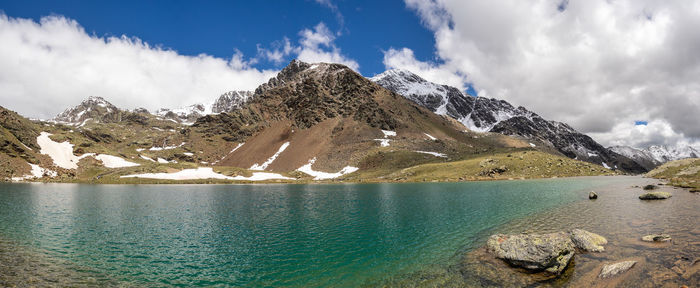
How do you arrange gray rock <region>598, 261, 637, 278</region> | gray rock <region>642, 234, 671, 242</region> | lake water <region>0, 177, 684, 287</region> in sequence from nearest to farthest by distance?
gray rock <region>598, 261, 637, 278</region>, lake water <region>0, 177, 684, 287</region>, gray rock <region>642, 234, 671, 242</region>

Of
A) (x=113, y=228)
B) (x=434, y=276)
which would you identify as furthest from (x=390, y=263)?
(x=113, y=228)

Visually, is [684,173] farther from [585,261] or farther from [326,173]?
[326,173]

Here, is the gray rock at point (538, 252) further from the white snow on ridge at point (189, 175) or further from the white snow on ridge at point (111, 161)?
the white snow on ridge at point (111, 161)

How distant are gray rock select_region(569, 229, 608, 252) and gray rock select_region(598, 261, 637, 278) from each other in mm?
3937

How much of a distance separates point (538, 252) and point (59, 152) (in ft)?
839

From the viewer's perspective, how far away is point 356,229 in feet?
120

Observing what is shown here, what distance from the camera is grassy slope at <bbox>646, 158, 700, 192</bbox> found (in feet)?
215

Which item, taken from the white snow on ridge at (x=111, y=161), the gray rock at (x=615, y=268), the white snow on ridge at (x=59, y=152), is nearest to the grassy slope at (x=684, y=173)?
the gray rock at (x=615, y=268)

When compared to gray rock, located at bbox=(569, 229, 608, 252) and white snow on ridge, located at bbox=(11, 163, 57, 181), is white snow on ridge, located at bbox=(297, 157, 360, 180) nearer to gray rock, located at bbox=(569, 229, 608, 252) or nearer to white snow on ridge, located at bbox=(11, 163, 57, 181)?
white snow on ridge, located at bbox=(11, 163, 57, 181)

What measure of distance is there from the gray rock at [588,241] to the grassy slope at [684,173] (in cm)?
5043

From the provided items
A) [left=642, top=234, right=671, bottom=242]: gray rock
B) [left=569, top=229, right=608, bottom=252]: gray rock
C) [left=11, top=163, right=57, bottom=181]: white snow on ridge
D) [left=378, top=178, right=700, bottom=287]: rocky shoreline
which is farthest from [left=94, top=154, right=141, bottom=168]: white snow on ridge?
[left=642, top=234, right=671, bottom=242]: gray rock

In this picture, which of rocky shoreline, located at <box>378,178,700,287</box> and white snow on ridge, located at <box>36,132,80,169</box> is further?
white snow on ridge, located at <box>36,132,80,169</box>

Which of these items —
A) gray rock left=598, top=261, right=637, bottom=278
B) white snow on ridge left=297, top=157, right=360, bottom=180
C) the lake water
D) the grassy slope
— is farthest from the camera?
white snow on ridge left=297, top=157, right=360, bottom=180

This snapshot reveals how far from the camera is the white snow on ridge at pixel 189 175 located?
164000mm
